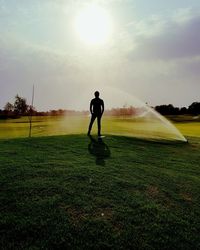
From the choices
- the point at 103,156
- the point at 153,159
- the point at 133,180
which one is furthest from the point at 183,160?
the point at 133,180

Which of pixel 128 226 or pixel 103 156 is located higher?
pixel 103 156

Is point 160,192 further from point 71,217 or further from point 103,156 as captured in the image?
point 103,156

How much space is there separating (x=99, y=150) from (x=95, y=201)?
5554 millimetres

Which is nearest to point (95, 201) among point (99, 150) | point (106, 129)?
point (99, 150)

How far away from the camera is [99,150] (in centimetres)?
1189

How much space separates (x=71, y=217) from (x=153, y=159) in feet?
21.6

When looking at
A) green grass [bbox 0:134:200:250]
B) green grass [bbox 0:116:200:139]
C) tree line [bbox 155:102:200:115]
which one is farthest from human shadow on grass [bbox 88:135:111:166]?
tree line [bbox 155:102:200:115]

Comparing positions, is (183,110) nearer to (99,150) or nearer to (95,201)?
(99,150)

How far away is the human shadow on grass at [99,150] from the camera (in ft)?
33.7

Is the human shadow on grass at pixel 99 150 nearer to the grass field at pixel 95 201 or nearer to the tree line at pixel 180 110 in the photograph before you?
the grass field at pixel 95 201

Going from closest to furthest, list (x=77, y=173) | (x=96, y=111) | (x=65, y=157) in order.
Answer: (x=77, y=173)
(x=65, y=157)
(x=96, y=111)

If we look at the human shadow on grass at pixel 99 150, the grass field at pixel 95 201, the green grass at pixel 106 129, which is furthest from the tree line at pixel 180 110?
the grass field at pixel 95 201

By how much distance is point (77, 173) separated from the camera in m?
8.08

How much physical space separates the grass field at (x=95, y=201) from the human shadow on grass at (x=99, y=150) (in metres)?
0.08
